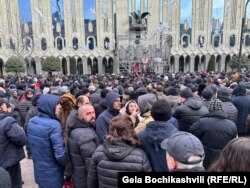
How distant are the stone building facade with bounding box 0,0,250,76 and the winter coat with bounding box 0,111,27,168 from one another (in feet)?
89.0

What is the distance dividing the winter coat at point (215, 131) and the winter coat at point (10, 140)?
242 cm

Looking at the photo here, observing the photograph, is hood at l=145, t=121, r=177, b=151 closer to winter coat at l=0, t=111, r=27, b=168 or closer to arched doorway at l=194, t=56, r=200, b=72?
winter coat at l=0, t=111, r=27, b=168

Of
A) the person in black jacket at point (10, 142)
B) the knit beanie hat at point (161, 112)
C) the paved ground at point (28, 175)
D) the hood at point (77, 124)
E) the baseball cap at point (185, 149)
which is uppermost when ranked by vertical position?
the knit beanie hat at point (161, 112)

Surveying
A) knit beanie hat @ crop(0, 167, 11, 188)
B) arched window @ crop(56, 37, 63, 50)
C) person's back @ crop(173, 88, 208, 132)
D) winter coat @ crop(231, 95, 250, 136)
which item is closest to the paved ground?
person's back @ crop(173, 88, 208, 132)

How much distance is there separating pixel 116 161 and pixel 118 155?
89 millimetres

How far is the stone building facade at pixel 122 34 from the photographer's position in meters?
32.2

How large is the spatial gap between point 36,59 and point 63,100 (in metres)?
32.4

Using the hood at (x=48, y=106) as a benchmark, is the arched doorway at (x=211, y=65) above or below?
above

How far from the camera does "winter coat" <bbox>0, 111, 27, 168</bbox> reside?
126 inches

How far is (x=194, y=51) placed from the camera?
38.3m

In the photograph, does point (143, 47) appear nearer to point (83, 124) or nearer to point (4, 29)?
point (4, 29)

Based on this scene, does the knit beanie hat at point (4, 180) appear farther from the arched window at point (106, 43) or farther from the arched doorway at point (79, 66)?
the arched doorway at point (79, 66)

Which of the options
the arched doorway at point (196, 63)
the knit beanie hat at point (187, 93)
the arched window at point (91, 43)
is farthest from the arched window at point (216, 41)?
the knit beanie hat at point (187, 93)

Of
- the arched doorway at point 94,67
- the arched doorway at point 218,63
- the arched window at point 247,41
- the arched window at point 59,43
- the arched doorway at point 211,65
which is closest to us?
the arched window at point 59,43
